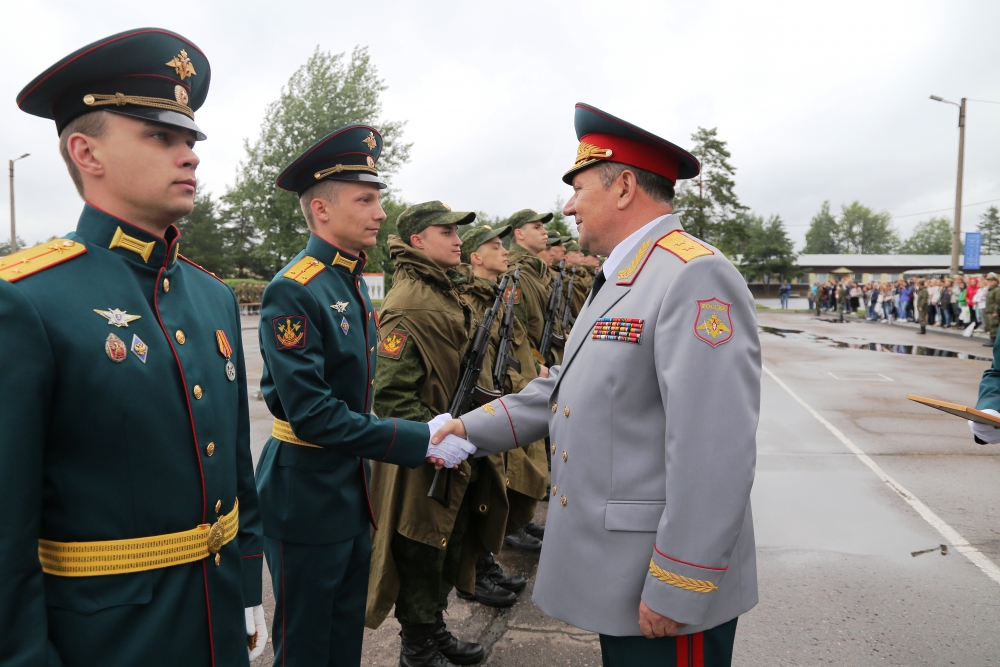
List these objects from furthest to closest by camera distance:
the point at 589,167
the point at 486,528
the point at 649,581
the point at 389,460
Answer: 1. the point at 486,528
2. the point at 389,460
3. the point at 589,167
4. the point at 649,581

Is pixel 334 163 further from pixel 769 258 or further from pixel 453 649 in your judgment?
pixel 769 258

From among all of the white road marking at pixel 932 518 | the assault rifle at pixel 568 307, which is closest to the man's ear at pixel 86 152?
the white road marking at pixel 932 518

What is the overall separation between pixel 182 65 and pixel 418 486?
2045mm

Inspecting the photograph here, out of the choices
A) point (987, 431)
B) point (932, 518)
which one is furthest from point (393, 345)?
point (932, 518)

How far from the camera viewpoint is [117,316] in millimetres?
1614

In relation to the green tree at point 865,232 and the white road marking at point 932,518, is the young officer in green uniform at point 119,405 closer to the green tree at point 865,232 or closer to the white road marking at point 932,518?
the white road marking at point 932,518

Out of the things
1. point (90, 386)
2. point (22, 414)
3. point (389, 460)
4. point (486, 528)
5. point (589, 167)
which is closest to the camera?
→ point (22, 414)

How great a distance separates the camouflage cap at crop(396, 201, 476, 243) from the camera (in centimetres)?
379

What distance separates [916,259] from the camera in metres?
81.2

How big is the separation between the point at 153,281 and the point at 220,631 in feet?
2.97

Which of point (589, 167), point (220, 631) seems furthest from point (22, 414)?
point (589, 167)

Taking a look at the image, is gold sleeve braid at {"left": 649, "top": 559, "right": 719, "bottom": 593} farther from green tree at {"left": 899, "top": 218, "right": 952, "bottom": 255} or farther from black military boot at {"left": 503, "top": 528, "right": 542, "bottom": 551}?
green tree at {"left": 899, "top": 218, "right": 952, "bottom": 255}

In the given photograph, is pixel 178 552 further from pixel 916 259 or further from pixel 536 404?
pixel 916 259

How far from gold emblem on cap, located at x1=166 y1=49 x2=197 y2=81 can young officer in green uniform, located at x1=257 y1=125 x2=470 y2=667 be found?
89 centimetres
